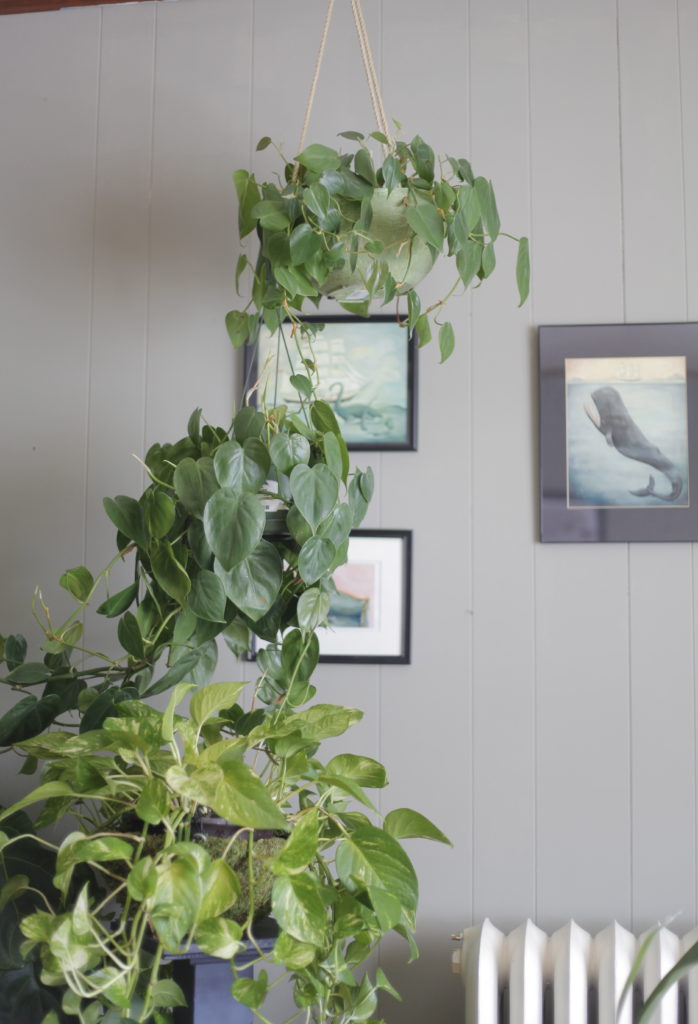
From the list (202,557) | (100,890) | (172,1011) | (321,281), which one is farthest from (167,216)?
(172,1011)

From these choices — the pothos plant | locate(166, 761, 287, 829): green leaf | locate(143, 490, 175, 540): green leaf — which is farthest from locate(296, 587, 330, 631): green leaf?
locate(166, 761, 287, 829): green leaf

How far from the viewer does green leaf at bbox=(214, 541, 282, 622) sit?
4.08 feet

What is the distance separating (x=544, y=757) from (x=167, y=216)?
4.10 feet

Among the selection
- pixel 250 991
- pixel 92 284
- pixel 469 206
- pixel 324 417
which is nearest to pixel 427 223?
pixel 469 206

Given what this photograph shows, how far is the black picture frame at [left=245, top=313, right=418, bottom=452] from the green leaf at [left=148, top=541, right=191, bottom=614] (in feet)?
1.89

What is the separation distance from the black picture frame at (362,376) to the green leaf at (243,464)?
1.65 feet

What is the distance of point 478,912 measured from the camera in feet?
5.49

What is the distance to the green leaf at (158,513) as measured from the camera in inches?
48.6

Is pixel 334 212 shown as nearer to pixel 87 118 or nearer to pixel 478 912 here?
pixel 87 118

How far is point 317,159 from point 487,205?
0.28 meters

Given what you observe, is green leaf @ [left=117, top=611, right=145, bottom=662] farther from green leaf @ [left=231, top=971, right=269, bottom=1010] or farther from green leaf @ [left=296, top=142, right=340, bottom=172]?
green leaf @ [left=296, top=142, right=340, bottom=172]

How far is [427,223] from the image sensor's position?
4.50 ft

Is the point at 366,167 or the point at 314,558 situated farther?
the point at 366,167

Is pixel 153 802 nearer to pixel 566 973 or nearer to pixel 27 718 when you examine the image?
pixel 27 718
